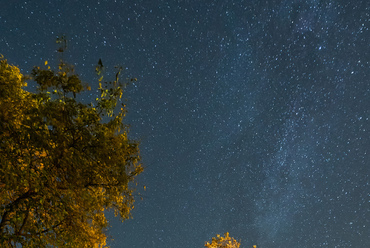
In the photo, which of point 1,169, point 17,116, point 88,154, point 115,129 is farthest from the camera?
point 115,129

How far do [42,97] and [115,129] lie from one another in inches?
73.9

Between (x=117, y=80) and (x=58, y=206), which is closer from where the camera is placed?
(x=58, y=206)

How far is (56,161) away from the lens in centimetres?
478

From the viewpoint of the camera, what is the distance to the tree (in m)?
4.14

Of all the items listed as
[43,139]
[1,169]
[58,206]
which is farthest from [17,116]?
[58,206]

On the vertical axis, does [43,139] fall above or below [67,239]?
above

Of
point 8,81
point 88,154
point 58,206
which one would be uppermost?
point 8,81

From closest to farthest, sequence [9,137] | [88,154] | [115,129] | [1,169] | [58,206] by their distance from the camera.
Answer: [1,169] < [9,137] < [58,206] < [88,154] < [115,129]

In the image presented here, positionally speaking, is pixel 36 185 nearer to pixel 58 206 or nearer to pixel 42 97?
pixel 58 206

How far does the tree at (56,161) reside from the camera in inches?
163

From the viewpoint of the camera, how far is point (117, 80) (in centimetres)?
551

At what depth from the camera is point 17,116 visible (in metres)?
4.86

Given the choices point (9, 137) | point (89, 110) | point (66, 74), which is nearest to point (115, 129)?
point (89, 110)

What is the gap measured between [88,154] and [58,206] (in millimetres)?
1097
